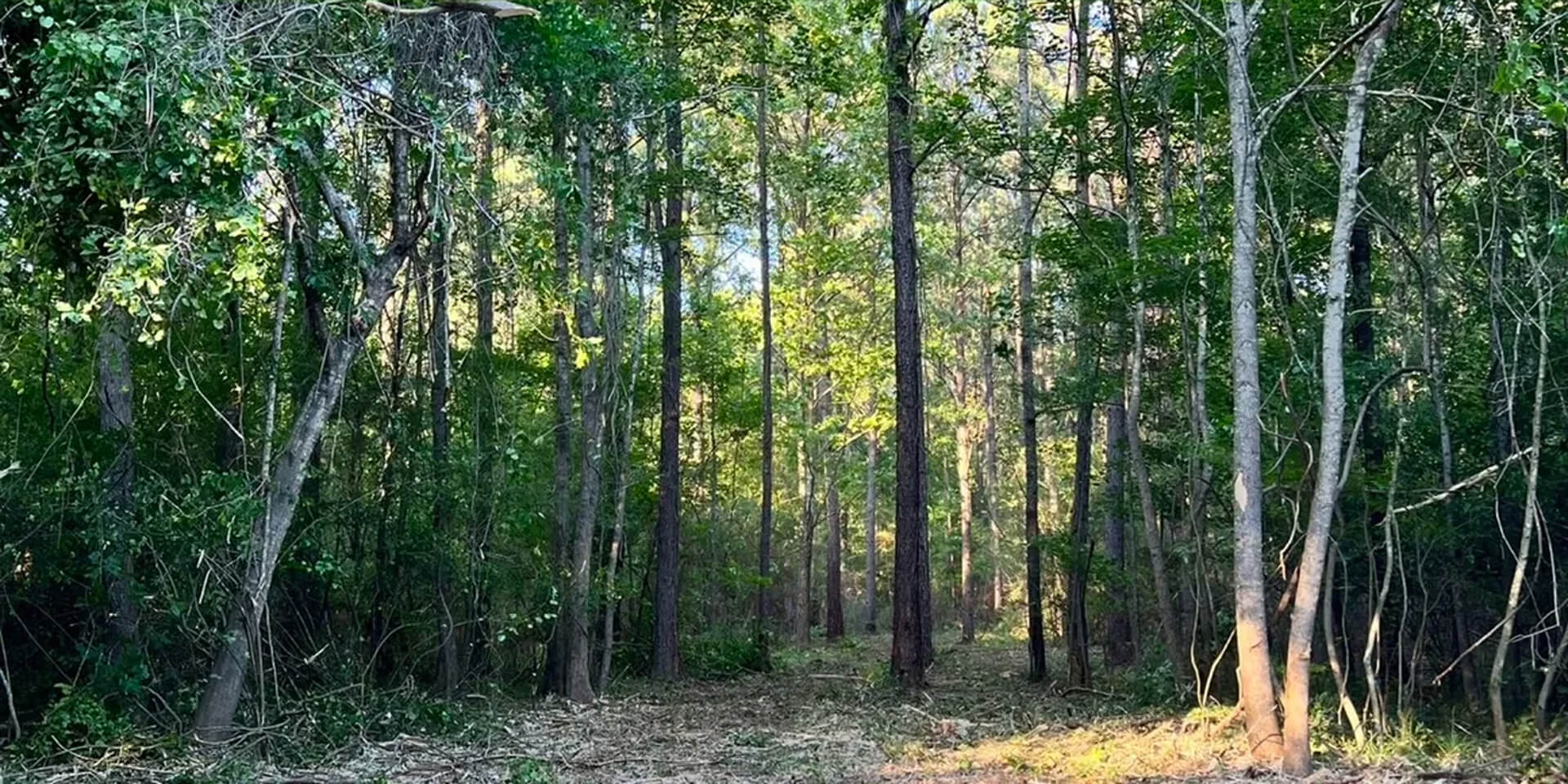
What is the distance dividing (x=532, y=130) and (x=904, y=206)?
4696mm

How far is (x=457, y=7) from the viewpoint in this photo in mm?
7156

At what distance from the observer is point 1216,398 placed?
37.9 feet

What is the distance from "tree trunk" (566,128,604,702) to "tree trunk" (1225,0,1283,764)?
6375 millimetres

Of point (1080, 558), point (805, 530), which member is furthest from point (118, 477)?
point (805, 530)

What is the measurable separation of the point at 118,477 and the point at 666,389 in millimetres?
6552

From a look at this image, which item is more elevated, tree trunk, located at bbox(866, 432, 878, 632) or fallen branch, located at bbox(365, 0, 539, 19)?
fallen branch, located at bbox(365, 0, 539, 19)

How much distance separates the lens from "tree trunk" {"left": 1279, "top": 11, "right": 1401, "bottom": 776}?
6.71 metres

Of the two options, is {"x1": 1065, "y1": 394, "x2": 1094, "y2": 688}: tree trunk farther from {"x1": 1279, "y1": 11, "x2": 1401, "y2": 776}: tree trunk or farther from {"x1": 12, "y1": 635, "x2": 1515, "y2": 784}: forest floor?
{"x1": 1279, "y1": 11, "x2": 1401, "y2": 776}: tree trunk

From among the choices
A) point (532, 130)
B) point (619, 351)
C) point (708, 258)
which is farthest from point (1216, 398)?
point (708, 258)

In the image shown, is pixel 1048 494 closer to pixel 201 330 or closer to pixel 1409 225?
pixel 1409 225

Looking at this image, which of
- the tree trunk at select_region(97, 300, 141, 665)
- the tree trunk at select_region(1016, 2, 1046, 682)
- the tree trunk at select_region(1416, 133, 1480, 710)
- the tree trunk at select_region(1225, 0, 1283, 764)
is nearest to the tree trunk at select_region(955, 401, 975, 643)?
the tree trunk at select_region(1016, 2, 1046, 682)

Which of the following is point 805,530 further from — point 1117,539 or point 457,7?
point 457,7

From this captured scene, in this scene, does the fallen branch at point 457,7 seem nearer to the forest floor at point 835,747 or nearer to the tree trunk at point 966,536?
the forest floor at point 835,747

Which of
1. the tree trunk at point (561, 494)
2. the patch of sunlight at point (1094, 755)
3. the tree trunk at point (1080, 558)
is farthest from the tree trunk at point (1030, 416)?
the tree trunk at point (561, 494)
